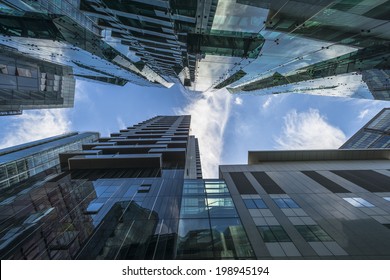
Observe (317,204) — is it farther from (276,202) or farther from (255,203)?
(255,203)

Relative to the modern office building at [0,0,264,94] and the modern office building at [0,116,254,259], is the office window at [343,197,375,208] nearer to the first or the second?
the modern office building at [0,116,254,259]

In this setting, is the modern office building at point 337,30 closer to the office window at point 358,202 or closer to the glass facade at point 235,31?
the glass facade at point 235,31

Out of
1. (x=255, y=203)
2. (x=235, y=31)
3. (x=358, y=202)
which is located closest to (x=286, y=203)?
(x=255, y=203)

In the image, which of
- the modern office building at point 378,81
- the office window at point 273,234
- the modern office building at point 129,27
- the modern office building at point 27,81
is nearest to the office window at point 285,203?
the office window at point 273,234

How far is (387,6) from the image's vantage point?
320 inches

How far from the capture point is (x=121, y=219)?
15125mm

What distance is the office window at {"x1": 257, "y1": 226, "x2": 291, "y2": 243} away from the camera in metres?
13.1

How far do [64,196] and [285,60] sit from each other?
24874mm

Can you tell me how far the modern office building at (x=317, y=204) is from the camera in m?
12.3

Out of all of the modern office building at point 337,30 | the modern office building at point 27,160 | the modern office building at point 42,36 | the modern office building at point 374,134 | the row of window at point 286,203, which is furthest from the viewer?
the modern office building at point 374,134

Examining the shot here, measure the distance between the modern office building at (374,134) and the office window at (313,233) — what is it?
7866cm

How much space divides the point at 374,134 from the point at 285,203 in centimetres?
8965
